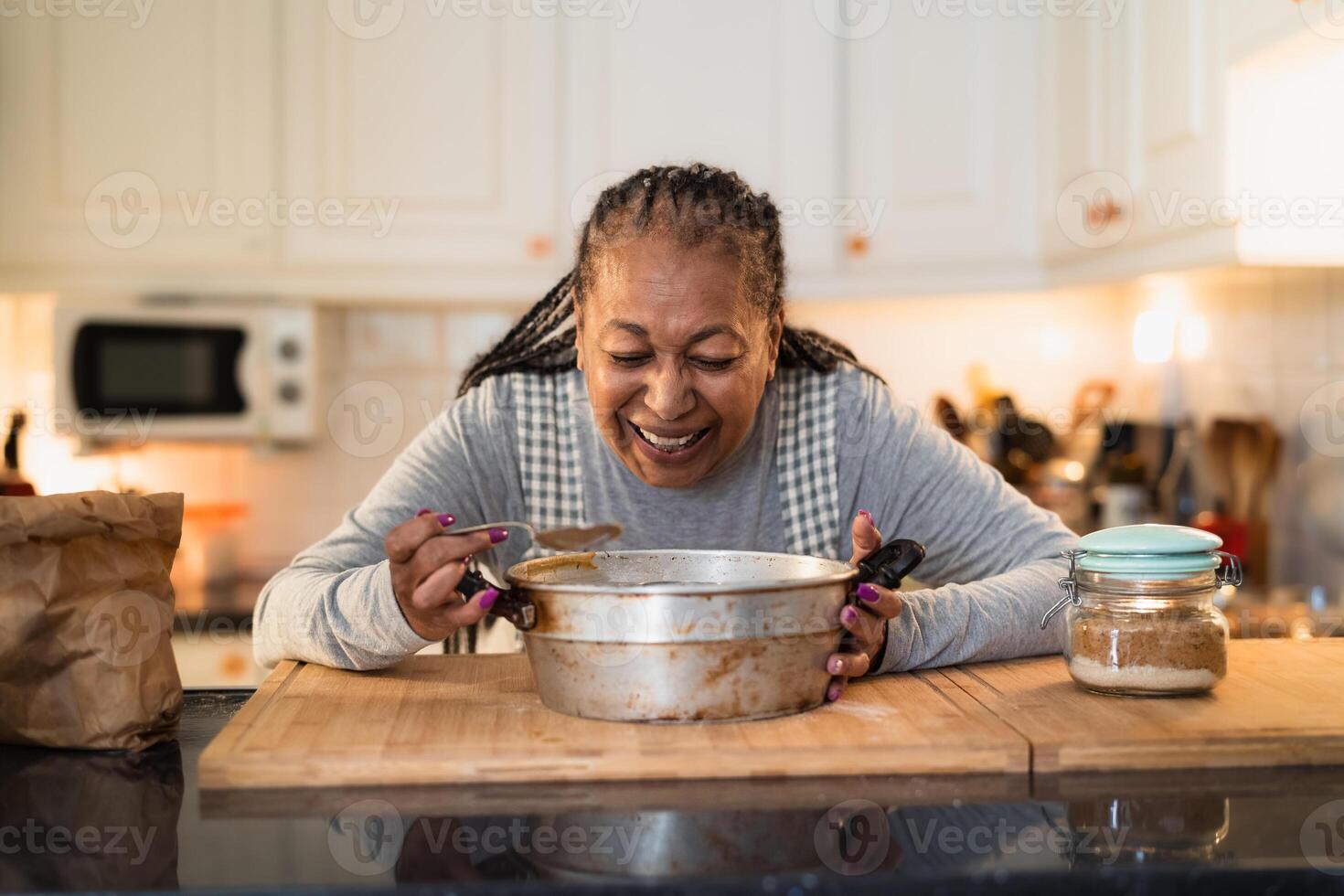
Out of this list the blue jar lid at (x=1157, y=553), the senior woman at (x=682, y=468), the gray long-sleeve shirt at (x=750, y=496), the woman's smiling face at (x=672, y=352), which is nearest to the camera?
the blue jar lid at (x=1157, y=553)

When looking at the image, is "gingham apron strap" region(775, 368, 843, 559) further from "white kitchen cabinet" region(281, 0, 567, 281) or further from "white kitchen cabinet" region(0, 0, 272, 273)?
"white kitchen cabinet" region(0, 0, 272, 273)

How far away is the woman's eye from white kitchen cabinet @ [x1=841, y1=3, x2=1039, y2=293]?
1618mm

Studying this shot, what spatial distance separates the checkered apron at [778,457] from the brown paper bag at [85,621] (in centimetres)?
55

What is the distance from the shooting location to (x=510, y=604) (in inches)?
41.6

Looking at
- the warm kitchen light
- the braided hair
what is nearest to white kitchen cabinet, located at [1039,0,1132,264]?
the warm kitchen light

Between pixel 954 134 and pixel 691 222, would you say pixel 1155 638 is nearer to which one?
pixel 691 222

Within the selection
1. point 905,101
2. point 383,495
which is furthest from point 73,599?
point 905,101

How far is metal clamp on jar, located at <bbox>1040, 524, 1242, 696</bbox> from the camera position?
1075 mm

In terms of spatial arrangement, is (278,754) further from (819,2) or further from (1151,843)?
(819,2)

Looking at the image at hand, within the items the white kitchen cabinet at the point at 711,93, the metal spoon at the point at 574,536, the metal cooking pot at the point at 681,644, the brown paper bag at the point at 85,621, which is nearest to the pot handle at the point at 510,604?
the metal cooking pot at the point at 681,644

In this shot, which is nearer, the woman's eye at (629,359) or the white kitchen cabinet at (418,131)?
the woman's eye at (629,359)

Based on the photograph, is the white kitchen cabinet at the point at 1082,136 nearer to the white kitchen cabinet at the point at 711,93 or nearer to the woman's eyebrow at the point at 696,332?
the white kitchen cabinet at the point at 711,93

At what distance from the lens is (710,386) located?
1.36 metres

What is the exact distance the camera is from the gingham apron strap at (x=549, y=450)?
157 centimetres
